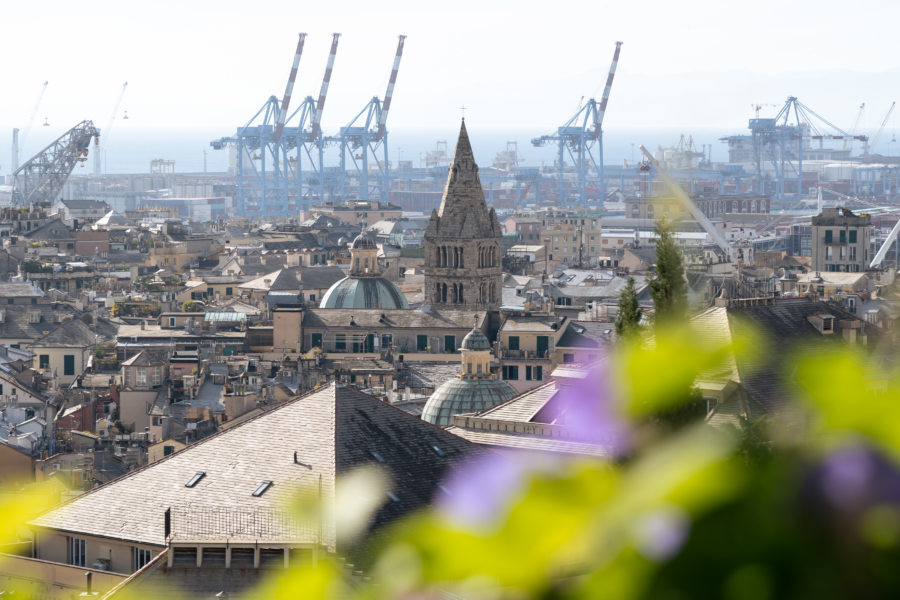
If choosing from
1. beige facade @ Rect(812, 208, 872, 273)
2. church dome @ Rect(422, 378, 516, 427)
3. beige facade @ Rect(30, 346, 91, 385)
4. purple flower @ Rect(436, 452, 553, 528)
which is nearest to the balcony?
beige facade @ Rect(30, 346, 91, 385)

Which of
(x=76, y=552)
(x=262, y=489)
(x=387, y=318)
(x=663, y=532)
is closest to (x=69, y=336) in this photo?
(x=387, y=318)

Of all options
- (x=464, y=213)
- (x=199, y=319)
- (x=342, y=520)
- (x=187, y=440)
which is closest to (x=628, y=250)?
(x=464, y=213)

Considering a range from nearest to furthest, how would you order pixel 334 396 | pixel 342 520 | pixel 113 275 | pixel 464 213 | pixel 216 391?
pixel 342 520 → pixel 334 396 → pixel 216 391 → pixel 464 213 → pixel 113 275

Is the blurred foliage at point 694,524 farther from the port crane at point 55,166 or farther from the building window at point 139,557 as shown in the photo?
the port crane at point 55,166

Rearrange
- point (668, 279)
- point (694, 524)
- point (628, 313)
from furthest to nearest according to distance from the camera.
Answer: point (668, 279)
point (628, 313)
point (694, 524)

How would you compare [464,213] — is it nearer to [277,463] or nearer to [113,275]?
[113,275]

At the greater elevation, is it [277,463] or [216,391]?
[277,463]

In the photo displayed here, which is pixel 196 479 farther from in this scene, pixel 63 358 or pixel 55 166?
pixel 55 166
